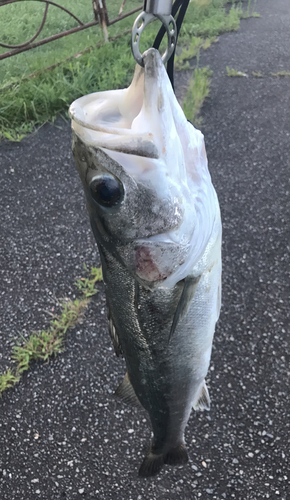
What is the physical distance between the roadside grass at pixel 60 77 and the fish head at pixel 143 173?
14.5ft

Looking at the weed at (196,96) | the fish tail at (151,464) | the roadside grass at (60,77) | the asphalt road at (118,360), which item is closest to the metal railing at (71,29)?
the roadside grass at (60,77)

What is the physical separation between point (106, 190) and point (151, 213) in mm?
121

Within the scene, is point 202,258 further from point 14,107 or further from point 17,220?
point 14,107

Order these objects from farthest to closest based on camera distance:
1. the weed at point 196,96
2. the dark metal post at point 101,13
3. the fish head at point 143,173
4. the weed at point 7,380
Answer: the dark metal post at point 101,13, the weed at point 196,96, the weed at point 7,380, the fish head at point 143,173

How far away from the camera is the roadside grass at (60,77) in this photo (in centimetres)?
505

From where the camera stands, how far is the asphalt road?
219 cm

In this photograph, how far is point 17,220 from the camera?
3.92m

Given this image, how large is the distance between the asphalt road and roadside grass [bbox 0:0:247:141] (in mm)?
489

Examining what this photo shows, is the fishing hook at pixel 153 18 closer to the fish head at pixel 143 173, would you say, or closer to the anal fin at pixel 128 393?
the fish head at pixel 143 173

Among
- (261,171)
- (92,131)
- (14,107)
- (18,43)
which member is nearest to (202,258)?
(92,131)

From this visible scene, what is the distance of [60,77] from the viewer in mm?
5418

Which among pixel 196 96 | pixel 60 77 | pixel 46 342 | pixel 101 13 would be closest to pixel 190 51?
pixel 101 13

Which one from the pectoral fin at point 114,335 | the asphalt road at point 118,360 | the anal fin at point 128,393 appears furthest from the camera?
the asphalt road at point 118,360

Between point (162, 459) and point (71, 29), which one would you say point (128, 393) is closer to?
point (162, 459)
